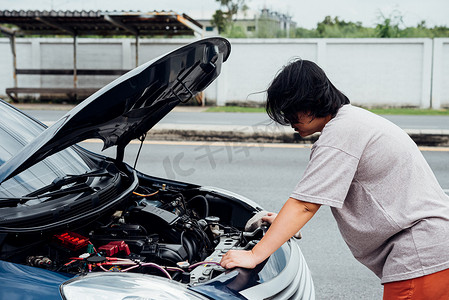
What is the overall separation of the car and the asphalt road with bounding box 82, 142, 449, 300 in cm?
118

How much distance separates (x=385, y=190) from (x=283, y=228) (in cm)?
42

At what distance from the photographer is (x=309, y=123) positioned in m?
1.99

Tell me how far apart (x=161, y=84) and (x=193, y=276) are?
0.93 metres

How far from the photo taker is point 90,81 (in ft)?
62.4

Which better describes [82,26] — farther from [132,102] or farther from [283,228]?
[283,228]

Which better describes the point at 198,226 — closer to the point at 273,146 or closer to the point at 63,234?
the point at 63,234

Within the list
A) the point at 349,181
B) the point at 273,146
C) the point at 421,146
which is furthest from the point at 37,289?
the point at 421,146

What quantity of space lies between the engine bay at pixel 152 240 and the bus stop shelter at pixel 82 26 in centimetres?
1356

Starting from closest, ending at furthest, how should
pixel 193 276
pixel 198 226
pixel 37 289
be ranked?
1. pixel 37 289
2. pixel 193 276
3. pixel 198 226

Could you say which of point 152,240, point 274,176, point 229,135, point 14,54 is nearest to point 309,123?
Result: point 152,240

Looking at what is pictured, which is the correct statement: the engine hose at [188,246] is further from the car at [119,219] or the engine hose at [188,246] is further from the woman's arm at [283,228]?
the woman's arm at [283,228]

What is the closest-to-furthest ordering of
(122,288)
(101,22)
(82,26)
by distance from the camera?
(122,288) < (101,22) < (82,26)

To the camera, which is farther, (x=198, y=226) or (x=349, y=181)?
(x=198, y=226)

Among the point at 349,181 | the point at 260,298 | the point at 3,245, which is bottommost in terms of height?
the point at 260,298
